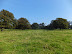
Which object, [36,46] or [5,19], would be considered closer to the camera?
[36,46]

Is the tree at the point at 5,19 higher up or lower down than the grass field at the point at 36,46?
higher up

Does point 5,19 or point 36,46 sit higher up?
point 5,19

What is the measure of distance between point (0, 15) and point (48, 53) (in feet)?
86.3

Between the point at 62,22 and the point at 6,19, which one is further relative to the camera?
the point at 62,22

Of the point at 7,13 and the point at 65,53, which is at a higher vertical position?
the point at 7,13

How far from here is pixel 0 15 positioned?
23.8 metres

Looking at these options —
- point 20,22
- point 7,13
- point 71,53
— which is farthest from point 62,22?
point 71,53

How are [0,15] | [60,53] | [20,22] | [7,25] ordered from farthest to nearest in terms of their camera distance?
[20,22]
[7,25]
[0,15]
[60,53]

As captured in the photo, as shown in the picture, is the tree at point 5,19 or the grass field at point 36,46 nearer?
the grass field at point 36,46

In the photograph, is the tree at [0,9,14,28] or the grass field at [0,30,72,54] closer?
the grass field at [0,30,72,54]

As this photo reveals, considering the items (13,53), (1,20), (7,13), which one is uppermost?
(7,13)

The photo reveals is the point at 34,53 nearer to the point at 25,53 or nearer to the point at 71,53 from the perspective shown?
the point at 25,53

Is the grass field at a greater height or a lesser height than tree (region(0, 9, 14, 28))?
lesser

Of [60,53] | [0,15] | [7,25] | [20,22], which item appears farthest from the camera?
[20,22]
